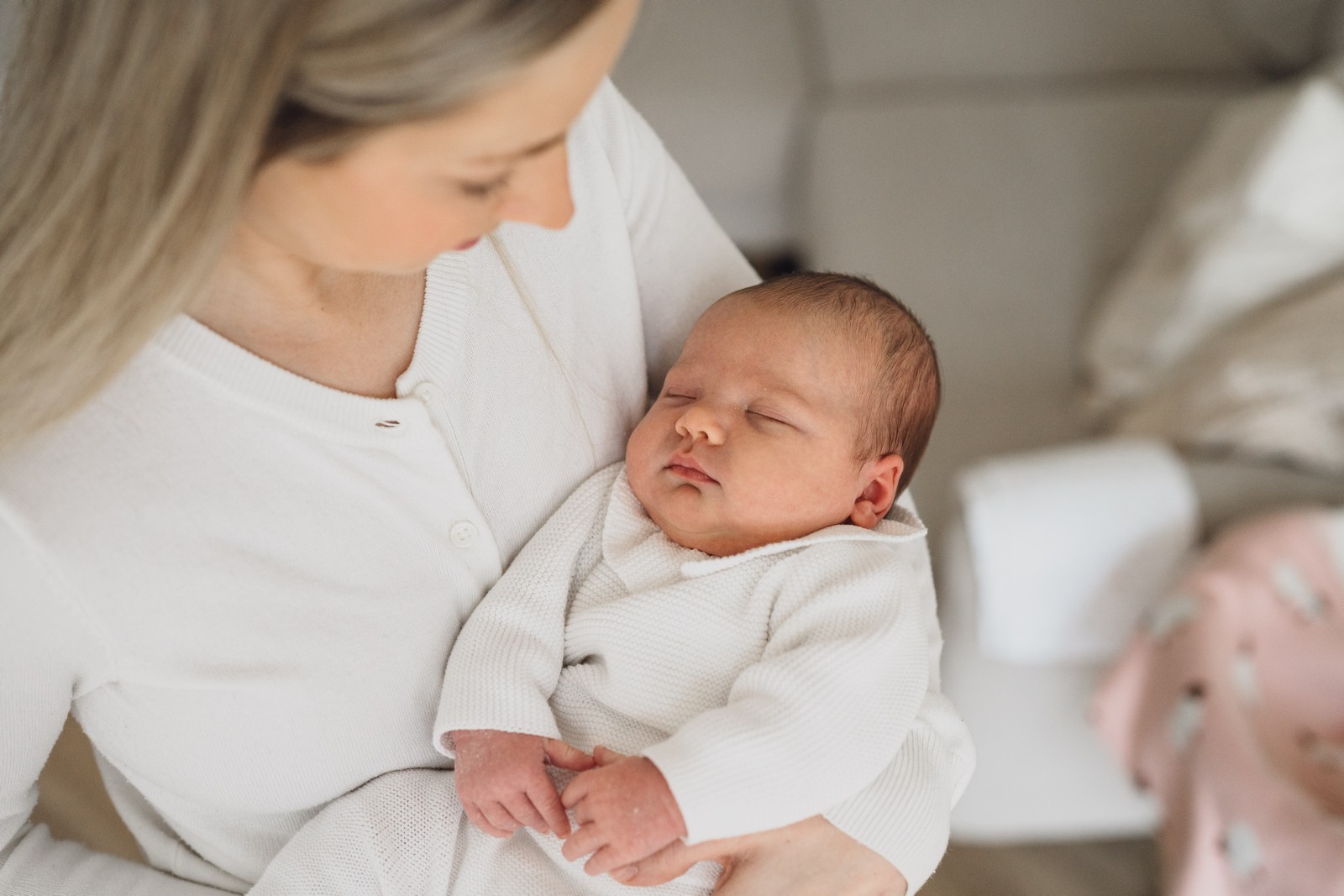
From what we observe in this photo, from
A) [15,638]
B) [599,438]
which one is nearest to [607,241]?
[599,438]

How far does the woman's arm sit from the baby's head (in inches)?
2.0

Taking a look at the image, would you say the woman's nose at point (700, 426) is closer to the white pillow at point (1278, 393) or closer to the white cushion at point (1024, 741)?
the white cushion at point (1024, 741)

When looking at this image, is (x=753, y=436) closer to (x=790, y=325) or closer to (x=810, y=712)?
(x=790, y=325)

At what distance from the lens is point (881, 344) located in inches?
41.2

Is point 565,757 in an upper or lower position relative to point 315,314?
lower

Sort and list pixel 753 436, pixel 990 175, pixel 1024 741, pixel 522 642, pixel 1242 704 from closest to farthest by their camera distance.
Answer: pixel 522 642 < pixel 753 436 < pixel 1242 704 < pixel 1024 741 < pixel 990 175

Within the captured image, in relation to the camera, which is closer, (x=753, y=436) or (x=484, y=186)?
(x=484, y=186)

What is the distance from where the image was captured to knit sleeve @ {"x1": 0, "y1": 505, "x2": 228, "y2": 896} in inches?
26.1

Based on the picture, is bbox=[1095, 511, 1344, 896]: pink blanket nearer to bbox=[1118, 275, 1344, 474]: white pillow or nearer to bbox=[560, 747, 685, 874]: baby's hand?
bbox=[1118, 275, 1344, 474]: white pillow

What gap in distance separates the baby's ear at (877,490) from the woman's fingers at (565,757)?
13.4 inches

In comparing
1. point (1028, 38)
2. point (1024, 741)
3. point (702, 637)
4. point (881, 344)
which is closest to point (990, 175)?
point (1028, 38)

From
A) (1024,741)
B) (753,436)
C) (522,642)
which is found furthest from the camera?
(1024,741)

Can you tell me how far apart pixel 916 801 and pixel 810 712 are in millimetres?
120

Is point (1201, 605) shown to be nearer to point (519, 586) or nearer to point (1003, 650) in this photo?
point (1003, 650)
